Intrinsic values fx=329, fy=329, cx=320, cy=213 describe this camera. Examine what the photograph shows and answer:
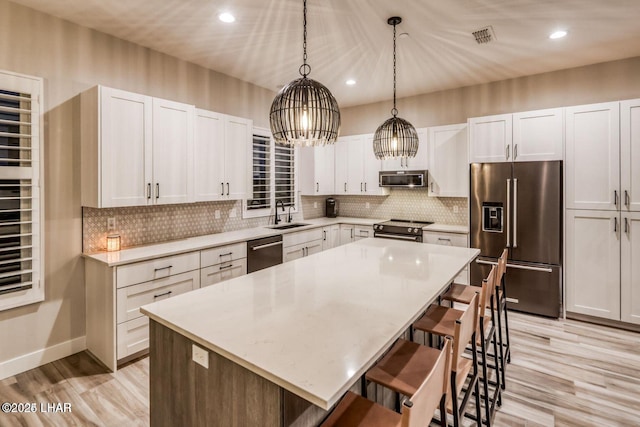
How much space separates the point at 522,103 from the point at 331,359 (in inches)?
179

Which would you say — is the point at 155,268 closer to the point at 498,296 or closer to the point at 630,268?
the point at 498,296

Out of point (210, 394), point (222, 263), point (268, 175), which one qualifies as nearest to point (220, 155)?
point (268, 175)

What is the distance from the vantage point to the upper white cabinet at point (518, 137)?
377 cm

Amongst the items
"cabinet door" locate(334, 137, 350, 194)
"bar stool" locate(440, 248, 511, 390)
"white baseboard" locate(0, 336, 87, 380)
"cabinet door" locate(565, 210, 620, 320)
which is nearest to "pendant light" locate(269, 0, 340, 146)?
"bar stool" locate(440, 248, 511, 390)

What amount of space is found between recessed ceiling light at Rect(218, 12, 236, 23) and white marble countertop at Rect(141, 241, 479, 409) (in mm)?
2150

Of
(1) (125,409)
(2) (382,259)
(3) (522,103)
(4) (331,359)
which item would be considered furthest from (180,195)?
(3) (522,103)

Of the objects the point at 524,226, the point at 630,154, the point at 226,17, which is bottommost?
the point at 524,226

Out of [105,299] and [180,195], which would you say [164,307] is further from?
[180,195]

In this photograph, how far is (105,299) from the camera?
279cm

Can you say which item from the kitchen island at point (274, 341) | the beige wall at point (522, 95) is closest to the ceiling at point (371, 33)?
the beige wall at point (522, 95)

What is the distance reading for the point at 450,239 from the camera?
4445mm

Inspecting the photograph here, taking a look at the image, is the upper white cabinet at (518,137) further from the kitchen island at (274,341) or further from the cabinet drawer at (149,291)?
the cabinet drawer at (149,291)

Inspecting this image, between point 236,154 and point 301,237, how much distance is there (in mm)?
1457

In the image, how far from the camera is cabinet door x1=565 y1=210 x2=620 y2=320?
356 cm
